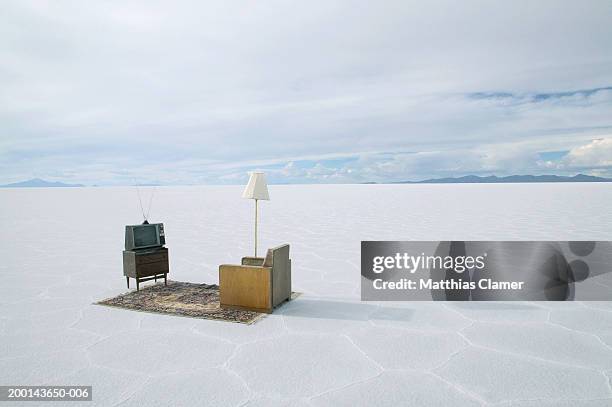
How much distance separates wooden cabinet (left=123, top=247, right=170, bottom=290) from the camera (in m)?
4.59

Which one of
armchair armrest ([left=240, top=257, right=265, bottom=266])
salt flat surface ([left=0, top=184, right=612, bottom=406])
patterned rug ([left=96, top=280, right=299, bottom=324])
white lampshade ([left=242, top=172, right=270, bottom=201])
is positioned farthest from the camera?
white lampshade ([left=242, top=172, right=270, bottom=201])

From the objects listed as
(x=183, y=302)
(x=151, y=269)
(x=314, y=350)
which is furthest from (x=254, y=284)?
(x=151, y=269)

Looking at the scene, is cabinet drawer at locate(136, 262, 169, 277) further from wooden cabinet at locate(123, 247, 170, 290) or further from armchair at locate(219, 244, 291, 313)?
armchair at locate(219, 244, 291, 313)

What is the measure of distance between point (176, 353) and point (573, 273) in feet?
15.7

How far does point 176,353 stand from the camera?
9.85 feet

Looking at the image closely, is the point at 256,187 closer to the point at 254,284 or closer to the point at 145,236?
the point at 254,284

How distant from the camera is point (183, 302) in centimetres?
422

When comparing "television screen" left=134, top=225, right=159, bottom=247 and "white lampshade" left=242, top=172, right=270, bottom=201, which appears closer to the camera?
"white lampshade" left=242, top=172, right=270, bottom=201

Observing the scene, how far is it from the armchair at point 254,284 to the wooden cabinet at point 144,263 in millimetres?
1165

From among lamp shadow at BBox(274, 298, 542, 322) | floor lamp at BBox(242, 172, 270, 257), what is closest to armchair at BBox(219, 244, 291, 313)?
lamp shadow at BBox(274, 298, 542, 322)

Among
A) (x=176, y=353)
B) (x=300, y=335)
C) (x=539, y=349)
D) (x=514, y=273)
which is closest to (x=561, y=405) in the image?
(x=539, y=349)

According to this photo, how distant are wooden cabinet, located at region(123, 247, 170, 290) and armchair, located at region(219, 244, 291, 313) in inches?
45.9

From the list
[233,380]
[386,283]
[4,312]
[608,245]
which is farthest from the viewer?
[608,245]

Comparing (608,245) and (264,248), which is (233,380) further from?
(608,245)
